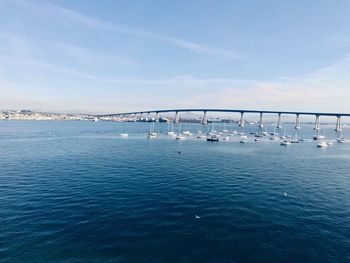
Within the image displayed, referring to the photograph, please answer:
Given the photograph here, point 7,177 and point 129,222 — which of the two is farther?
point 7,177

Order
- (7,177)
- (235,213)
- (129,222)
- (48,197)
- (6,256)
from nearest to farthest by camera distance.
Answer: (6,256) → (129,222) → (235,213) → (48,197) → (7,177)

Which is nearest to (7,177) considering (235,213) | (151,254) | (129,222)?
(129,222)

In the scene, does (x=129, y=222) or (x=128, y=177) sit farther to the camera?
(x=128, y=177)

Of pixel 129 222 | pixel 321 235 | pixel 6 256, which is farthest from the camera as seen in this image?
pixel 129 222

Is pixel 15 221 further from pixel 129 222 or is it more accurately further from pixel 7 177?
pixel 7 177

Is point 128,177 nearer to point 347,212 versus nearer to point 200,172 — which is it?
point 200,172

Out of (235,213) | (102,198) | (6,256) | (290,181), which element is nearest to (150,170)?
(102,198)
